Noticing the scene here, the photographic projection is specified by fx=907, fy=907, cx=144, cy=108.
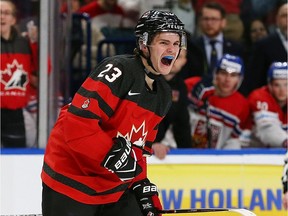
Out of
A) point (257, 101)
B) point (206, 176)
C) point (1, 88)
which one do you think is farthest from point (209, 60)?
point (1, 88)

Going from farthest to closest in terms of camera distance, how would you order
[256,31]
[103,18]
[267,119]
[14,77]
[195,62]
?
[103,18] < [256,31] < [195,62] < [267,119] < [14,77]

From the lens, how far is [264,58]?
5.80 metres

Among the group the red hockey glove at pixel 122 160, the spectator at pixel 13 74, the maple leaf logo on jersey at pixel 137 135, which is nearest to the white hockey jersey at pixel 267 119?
the spectator at pixel 13 74

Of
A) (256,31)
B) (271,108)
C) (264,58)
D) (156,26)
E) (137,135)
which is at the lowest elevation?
(271,108)

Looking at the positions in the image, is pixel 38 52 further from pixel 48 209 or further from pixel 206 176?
pixel 48 209

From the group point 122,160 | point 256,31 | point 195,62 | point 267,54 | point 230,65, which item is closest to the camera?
point 122,160

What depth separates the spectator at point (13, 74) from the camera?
4887 mm

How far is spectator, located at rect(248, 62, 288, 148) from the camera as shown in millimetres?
5219

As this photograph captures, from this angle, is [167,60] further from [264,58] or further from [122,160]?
[264,58]

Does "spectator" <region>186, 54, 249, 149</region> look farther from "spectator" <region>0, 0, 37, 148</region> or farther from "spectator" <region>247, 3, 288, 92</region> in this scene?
"spectator" <region>0, 0, 37, 148</region>

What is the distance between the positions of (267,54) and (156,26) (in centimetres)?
261

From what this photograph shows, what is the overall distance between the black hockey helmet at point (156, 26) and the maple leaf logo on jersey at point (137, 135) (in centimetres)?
31

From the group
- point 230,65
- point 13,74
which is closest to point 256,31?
point 230,65

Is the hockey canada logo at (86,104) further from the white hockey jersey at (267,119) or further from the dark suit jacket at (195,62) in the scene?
the dark suit jacket at (195,62)
